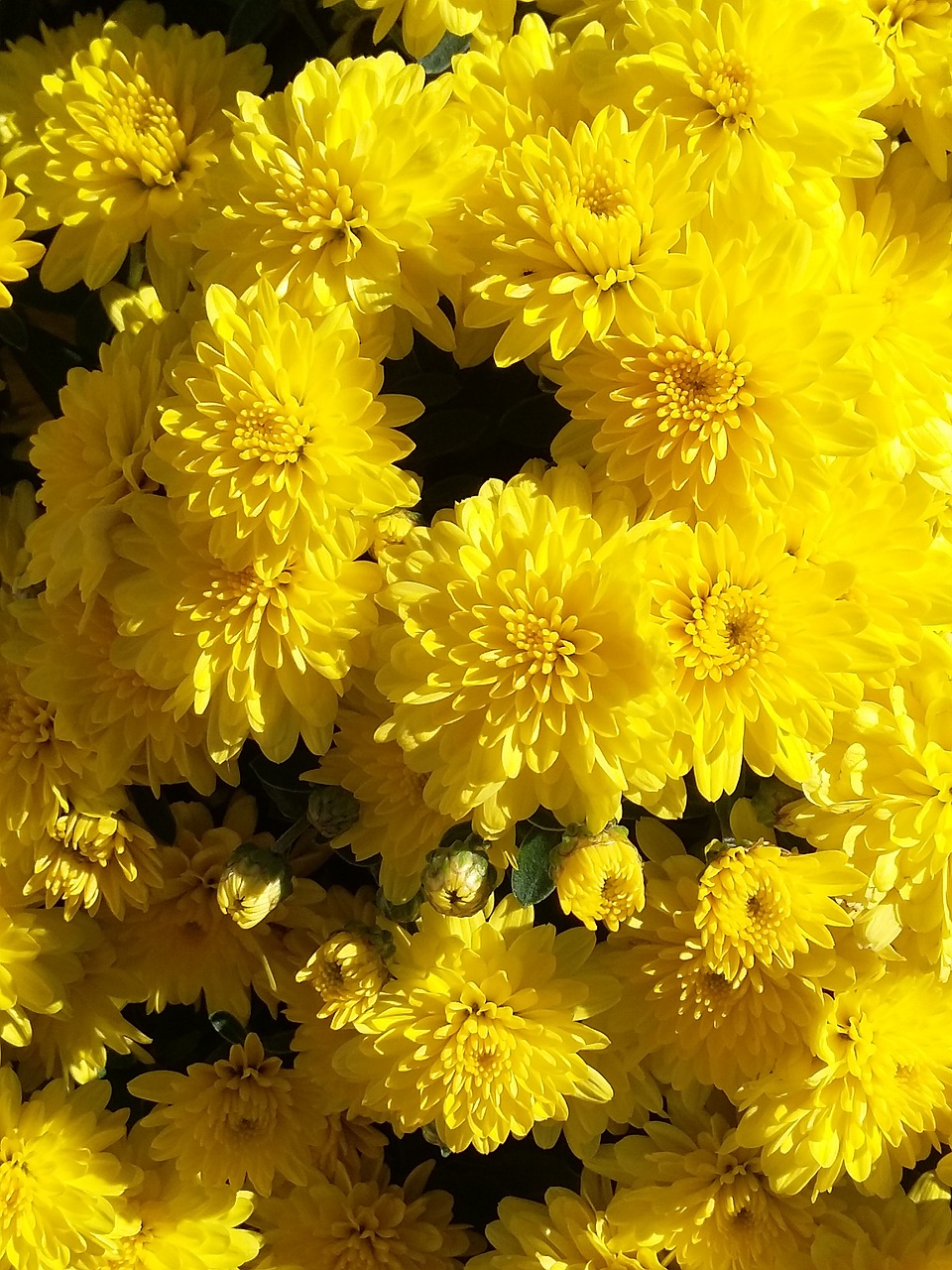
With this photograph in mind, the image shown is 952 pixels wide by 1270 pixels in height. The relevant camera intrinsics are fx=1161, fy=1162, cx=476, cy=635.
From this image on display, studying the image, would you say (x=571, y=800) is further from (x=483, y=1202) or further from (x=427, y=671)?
(x=483, y=1202)

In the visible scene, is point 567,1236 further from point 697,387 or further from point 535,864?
point 697,387

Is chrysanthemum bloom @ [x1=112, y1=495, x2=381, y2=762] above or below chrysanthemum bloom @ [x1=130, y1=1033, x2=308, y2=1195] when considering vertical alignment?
above

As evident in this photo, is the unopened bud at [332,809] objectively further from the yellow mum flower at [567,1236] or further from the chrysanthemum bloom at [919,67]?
the chrysanthemum bloom at [919,67]

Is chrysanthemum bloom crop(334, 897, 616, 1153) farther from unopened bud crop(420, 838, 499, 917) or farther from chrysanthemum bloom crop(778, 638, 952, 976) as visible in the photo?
chrysanthemum bloom crop(778, 638, 952, 976)

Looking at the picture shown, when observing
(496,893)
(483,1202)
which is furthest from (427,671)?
(483,1202)

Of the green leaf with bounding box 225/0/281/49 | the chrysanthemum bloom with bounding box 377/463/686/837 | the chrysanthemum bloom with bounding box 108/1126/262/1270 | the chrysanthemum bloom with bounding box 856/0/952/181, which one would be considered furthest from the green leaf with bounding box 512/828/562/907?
the green leaf with bounding box 225/0/281/49

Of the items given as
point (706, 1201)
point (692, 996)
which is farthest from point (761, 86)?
point (706, 1201)
